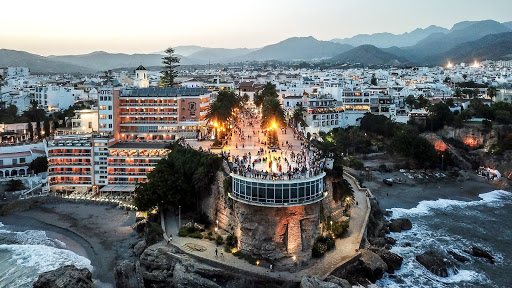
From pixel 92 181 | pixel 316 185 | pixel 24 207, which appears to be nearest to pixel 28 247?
pixel 24 207

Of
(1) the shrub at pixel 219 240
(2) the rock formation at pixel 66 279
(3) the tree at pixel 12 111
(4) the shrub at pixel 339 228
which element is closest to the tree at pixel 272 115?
(4) the shrub at pixel 339 228

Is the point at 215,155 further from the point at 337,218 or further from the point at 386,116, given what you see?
the point at 386,116

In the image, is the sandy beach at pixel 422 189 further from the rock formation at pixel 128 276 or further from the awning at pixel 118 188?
the rock formation at pixel 128 276

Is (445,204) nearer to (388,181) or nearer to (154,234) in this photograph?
(388,181)

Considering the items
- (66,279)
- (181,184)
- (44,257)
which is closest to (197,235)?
(181,184)

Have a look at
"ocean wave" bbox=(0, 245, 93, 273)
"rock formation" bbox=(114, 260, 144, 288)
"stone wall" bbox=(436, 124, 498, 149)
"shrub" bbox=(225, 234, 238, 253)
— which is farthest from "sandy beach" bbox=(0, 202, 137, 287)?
"stone wall" bbox=(436, 124, 498, 149)
